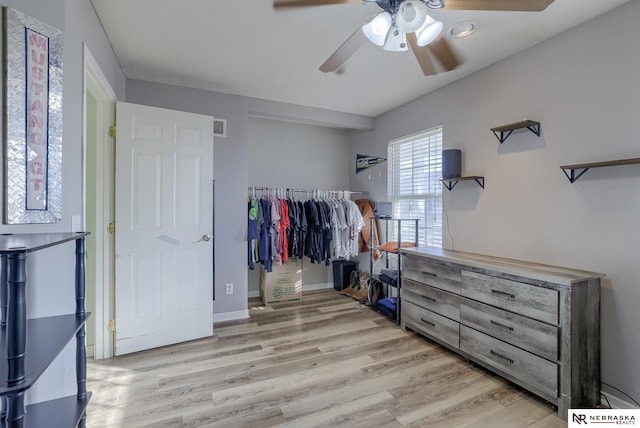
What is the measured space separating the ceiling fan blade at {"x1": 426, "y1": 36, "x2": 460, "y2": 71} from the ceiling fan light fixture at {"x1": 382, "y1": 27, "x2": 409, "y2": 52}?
324 millimetres

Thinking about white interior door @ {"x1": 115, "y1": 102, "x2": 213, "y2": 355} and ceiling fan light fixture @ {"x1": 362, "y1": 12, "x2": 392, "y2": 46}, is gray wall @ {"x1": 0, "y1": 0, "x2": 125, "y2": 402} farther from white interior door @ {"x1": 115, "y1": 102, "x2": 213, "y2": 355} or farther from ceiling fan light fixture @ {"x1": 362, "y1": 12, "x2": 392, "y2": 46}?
ceiling fan light fixture @ {"x1": 362, "y1": 12, "x2": 392, "y2": 46}

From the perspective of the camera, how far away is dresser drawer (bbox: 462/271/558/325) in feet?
6.03

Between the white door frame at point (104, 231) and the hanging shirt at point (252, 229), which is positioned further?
the hanging shirt at point (252, 229)

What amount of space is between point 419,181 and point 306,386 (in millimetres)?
2567

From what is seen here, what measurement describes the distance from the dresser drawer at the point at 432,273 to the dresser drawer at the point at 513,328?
7.3 inches

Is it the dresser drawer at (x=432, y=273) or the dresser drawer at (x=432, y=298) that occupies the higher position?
the dresser drawer at (x=432, y=273)

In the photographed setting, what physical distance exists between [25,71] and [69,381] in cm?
148

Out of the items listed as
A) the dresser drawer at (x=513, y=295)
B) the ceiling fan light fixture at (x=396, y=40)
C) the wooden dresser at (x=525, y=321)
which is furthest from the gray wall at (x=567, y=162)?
the ceiling fan light fixture at (x=396, y=40)

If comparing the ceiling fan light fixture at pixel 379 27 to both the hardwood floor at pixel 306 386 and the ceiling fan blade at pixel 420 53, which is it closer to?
the ceiling fan blade at pixel 420 53

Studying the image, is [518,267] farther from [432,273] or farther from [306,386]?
[306,386]

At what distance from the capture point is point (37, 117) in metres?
1.25

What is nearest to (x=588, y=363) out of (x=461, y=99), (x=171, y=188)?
(x=461, y=99)

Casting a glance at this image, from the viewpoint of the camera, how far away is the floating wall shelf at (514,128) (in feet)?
7.41

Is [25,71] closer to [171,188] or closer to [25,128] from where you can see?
[25,128]
